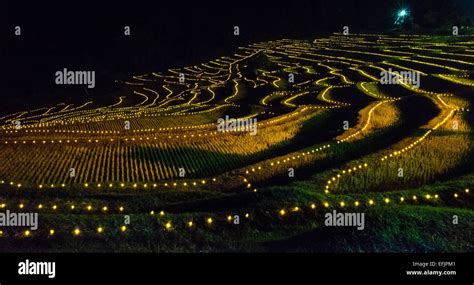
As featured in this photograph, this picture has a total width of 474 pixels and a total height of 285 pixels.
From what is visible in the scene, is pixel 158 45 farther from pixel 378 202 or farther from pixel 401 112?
pixel 378 202

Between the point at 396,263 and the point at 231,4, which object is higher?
the point at 231,4

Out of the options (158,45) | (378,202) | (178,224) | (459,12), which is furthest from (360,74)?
(158,45)

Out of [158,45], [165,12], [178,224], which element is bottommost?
[178,224]

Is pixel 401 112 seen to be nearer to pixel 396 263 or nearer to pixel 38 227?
pixel 396 263

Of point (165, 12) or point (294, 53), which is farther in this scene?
point (165, 12)

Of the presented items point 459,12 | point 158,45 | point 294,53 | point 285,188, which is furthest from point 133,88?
point 459,12

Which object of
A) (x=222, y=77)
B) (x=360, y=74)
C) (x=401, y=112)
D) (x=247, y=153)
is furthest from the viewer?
(x=222, y=77)

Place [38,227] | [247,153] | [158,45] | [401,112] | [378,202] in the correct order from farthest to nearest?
[158,45] → [401,112] → [247,153] → [378,202] → [38,227]
